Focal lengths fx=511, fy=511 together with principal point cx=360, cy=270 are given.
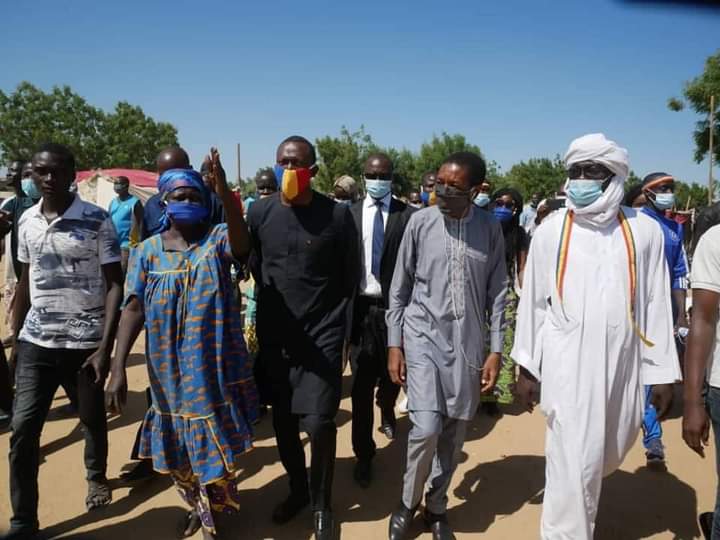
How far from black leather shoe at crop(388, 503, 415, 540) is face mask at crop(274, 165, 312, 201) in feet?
6.27

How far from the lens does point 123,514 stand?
3.23 metres

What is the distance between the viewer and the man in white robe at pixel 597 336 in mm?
2428

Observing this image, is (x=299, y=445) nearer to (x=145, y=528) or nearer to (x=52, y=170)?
(x=145, y=528)

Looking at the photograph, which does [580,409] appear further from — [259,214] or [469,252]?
[259,214]

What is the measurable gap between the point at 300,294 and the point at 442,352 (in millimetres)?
876

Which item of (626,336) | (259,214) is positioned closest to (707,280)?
(626,336)

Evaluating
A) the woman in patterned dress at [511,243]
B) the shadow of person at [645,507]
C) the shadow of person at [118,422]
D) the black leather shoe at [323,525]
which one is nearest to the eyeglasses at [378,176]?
the woman in patterned dress at [511,243]

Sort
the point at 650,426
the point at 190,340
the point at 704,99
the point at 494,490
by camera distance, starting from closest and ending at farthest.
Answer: the point at 190,340
the point at 494,490
the point at 650,426
the point at 704,99

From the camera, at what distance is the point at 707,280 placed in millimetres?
2146

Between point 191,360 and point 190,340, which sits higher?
point 190,340

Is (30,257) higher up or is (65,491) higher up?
(30,257)

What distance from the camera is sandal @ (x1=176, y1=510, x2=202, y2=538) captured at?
9.75 feet

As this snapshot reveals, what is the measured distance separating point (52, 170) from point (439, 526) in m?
3.03

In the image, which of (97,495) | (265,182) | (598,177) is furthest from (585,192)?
(265,182)
